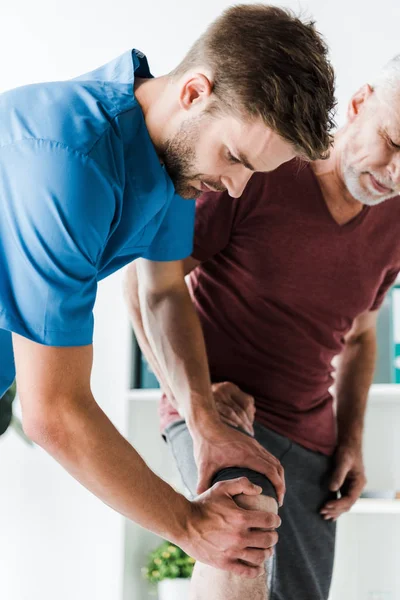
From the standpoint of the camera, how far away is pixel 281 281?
1.54 m

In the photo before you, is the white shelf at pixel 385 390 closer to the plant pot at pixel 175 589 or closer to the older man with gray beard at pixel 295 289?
the plant pot at pixel 175 589

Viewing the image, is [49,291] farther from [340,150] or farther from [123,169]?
[340,150]

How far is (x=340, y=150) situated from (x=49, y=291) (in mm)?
774

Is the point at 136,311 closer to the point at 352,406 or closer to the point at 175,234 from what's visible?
the point at 175,234

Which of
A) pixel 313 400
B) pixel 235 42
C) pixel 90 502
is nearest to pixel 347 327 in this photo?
pixel 313 400

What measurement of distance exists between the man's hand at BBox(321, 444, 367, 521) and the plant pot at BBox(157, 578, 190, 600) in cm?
109

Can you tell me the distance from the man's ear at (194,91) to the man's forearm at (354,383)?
2.85 ft

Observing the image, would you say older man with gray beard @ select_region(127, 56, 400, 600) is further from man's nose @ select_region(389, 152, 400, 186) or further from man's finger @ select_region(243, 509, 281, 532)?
man's finger @ select_region(243, 509, 281, 532)

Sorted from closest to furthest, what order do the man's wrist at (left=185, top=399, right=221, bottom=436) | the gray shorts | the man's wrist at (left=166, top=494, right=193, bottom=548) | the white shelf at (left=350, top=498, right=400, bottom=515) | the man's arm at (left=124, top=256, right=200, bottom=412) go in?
the man's wrist at (left=166, top=494, right=193, bottom=548), the man's wrist at (left=185, top=399, right=221, bottom=436), the gray shorts, the man's arm at (left=124, top=256, right=200, bottom=412), the white shelf at (left=350, top=498, right=400, bottom=515)

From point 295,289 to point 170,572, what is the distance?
57.7 inches

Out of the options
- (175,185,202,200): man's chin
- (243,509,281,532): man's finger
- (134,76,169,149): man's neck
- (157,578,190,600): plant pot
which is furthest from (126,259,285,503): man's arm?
(157,578,190,600): plant pot

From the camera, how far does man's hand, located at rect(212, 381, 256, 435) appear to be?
1456mm

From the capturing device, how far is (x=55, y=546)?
3018 millimetres

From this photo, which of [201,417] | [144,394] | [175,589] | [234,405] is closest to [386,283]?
[234,405]
